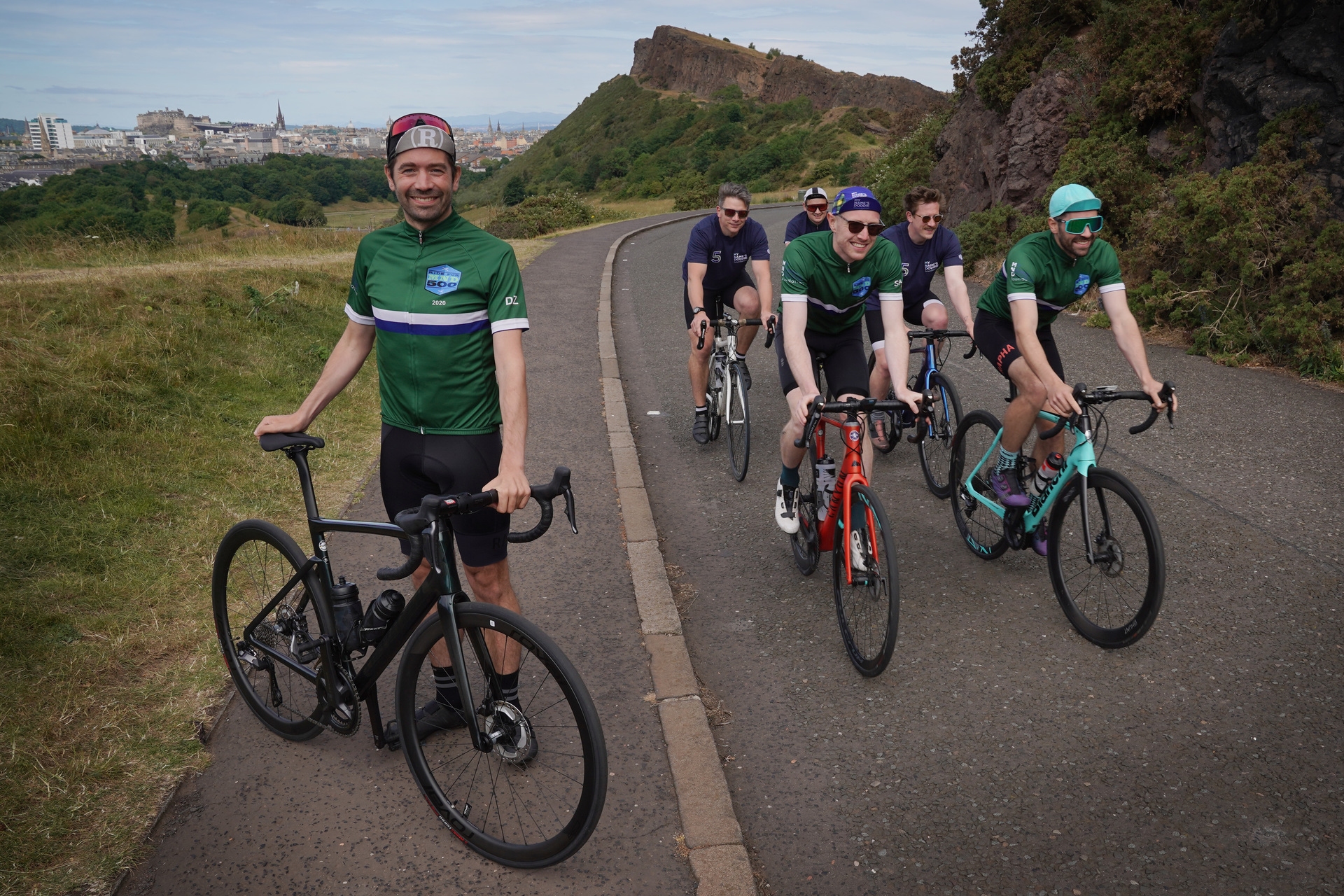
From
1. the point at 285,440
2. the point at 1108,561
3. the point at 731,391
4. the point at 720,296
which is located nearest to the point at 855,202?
the point at 1108,561

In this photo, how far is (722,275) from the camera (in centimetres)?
782

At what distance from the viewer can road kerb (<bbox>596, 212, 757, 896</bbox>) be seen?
10.2ft

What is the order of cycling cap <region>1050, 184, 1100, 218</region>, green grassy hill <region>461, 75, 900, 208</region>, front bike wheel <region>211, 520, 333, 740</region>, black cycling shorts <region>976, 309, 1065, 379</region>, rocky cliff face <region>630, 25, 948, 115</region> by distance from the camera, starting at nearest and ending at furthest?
1. front bike wheel <region>211, 520, 333, 740</region>
2. cycling cap <region>1050, 184, 1100, 218</region>
3. black cycling shorts <region>976, 309, 1065, 379</region>
4. green grassy hill <region>461, 75, 900, 208</region>
5. rocky cliff face <region>630, 25, 948, 115</region>

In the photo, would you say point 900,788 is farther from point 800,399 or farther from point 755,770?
point 800,399

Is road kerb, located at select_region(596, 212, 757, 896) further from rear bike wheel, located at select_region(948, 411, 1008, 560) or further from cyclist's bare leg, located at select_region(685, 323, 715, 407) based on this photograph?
rear bike wheel, located at select_region(948, 411, 1008, 560)

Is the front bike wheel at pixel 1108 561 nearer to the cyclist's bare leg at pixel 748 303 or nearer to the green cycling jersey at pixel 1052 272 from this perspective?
the green cycling jersey at pixel 1052 272

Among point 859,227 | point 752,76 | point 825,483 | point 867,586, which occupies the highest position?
point 752,76

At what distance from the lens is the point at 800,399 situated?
4477mm

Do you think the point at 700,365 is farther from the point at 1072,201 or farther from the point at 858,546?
the point at 858,546

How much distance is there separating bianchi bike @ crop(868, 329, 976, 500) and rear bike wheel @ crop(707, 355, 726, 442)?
1.17 metres

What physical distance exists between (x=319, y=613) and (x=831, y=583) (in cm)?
284

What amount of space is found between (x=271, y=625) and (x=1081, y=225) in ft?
13.5

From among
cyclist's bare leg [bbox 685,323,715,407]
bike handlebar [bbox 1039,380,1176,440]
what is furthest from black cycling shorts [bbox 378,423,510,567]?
cyclist's bare leg [bbox 685,323,715,407]

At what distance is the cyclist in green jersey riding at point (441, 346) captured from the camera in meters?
3.17
